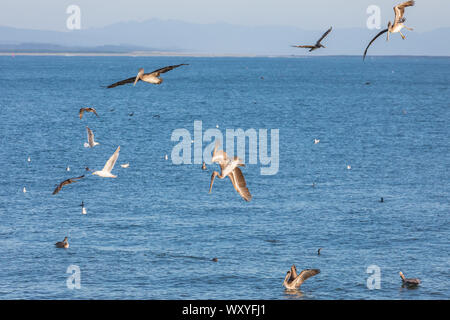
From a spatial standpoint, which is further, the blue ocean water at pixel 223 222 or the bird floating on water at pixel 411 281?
the blue ocean water at pixel 223 222

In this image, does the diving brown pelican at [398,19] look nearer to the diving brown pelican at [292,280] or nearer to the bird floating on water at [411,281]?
the diving brown pelican at [292,280]

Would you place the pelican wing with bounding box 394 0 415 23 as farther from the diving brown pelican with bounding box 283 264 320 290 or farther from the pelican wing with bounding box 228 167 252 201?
the diving brown pelican with bounding box 283 264 320 290

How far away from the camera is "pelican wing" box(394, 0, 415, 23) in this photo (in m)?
16.9

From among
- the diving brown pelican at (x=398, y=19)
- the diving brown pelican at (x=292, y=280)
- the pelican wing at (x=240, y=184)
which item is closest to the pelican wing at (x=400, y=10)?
the diving brown pelican at (x=398, y=19)

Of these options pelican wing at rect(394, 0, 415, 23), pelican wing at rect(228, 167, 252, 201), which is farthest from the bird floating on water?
pelican wing at rect(228, 167, 252, 201)

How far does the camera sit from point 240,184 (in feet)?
47.1

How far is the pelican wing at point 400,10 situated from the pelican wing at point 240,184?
5756 mm
